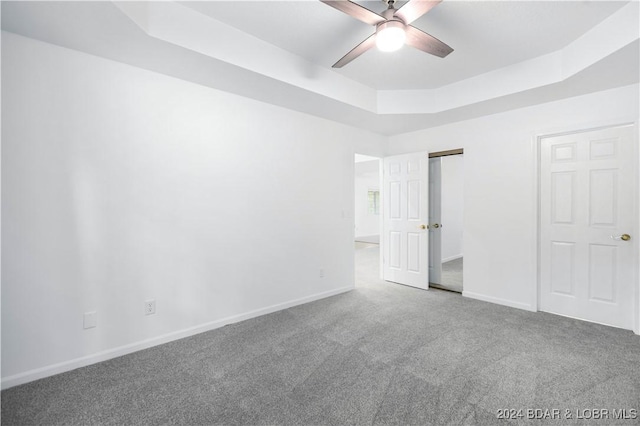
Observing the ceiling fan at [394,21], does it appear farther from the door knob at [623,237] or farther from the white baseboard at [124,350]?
the white baseboard at [124,350]

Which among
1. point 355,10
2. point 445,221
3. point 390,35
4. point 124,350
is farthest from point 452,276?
point 124,350

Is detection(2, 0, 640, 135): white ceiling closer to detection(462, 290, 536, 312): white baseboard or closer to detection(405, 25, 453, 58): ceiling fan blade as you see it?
detection(405, 25, 453, 58): ceiling fan blade

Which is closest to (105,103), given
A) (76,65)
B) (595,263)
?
(76,65)

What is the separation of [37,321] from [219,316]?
4.47 ft

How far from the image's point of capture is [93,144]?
89.7 inches

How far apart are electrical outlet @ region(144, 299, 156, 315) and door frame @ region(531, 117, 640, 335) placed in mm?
4043

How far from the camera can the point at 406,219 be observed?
4.48 metres

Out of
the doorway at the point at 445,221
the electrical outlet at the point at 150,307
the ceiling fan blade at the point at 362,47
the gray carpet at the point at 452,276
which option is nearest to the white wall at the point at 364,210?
the doorway at the point at 445,221

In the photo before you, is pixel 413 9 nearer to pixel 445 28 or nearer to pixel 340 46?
pixel 445 28

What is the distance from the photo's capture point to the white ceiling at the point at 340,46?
80.0 inches

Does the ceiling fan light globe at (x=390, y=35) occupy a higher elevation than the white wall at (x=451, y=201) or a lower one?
higher

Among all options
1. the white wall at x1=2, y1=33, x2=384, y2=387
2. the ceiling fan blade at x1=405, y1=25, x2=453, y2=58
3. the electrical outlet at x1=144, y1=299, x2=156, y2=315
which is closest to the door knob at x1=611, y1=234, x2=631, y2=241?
the ceiling fan blade at x1=405, y1=25, x2=453, y2=58

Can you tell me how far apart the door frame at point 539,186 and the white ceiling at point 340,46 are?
359mm

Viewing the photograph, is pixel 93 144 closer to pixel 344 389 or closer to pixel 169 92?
pixel 169 92
